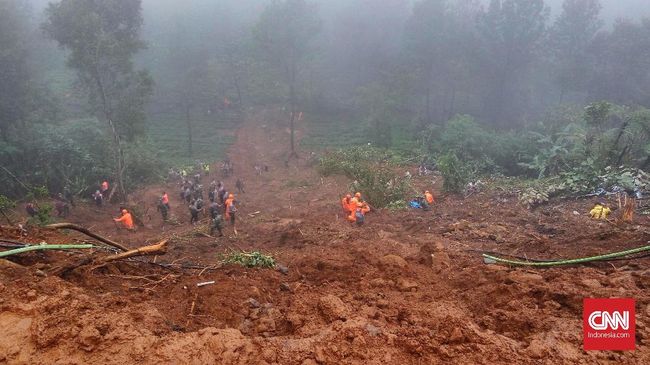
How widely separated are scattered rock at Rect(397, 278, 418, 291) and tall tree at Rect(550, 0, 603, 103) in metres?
34.1

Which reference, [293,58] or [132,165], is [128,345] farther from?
[293,58]

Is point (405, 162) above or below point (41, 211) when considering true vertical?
below

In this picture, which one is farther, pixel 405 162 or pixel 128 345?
pixel 405 162

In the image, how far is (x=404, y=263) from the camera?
675 centimetres

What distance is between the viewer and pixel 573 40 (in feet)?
113

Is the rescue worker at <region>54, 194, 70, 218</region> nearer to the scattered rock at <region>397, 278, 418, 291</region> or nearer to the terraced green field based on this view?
the terraced green field

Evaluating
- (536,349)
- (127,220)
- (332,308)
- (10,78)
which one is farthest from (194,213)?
(536,349)

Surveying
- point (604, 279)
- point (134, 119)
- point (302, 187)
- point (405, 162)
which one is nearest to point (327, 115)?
point (405, 162)

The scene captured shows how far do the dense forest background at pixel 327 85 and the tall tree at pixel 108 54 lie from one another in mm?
74

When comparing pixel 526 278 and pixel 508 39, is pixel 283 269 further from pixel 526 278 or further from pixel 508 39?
pixel 508 39

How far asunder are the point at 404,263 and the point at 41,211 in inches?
309

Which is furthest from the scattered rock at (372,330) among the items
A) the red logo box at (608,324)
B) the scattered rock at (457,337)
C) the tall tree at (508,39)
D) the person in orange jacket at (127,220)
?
the tall tree at (508,39)

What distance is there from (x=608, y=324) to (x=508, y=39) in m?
34.1

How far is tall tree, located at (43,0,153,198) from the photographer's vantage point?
1748cm
